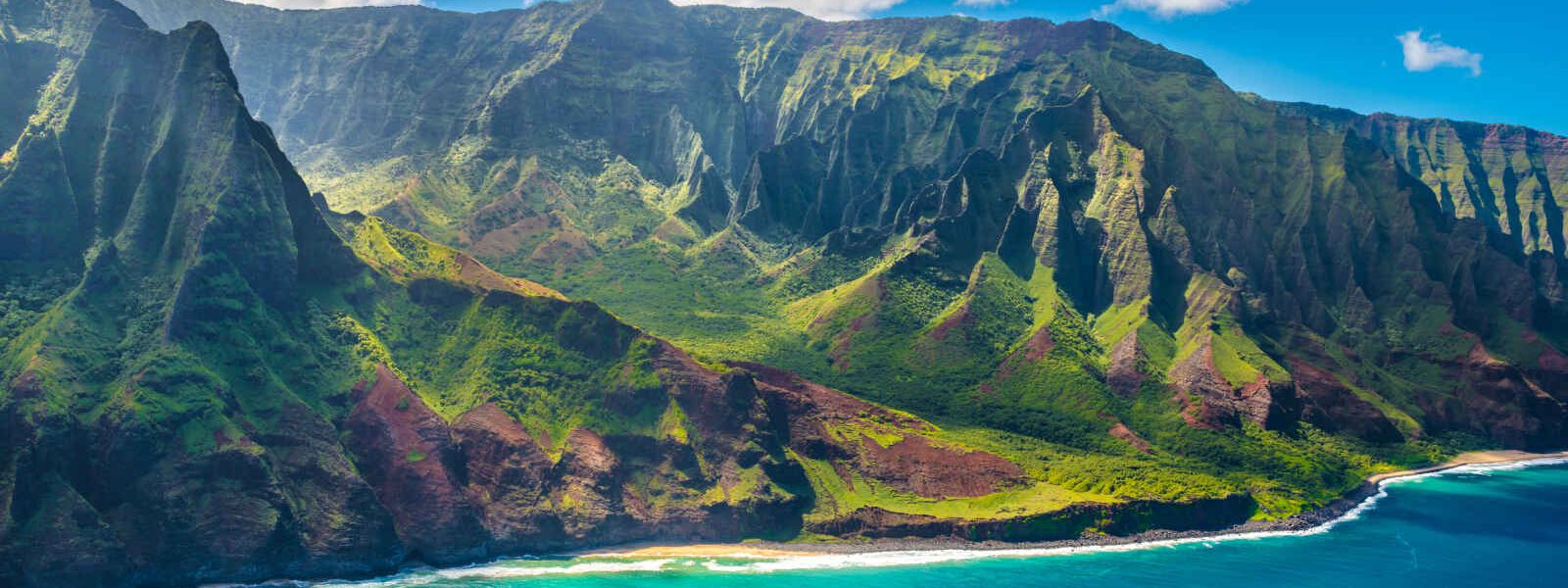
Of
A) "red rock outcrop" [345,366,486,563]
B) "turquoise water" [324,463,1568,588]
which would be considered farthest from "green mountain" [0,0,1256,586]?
"turquoise water" [324,463,1568,588]

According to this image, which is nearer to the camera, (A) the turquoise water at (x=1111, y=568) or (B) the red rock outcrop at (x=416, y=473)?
(B) the red rock outcrop at (x=416, y=473)

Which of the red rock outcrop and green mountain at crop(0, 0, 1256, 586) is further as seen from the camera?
the red rock outcrop

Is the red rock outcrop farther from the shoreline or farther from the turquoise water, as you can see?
the shoreline

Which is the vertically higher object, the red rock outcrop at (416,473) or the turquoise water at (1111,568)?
the red rock outcrop at (416,473)

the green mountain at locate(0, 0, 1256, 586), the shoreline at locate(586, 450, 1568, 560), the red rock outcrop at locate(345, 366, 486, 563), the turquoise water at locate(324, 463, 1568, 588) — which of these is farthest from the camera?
the shoreline at locate(586, 450, 1568, 560)

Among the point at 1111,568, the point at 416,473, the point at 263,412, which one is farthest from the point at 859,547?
the point at 263,412

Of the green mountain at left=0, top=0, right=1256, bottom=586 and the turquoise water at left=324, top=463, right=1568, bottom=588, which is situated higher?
the green mountain at left=0, top=0, right=1256, bottom=586

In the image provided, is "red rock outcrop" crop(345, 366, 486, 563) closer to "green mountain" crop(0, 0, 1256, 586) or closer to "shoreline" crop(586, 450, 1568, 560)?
"green mountain" crop(0, 0, 1256, 586)

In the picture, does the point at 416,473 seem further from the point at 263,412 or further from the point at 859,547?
the point at 859,547

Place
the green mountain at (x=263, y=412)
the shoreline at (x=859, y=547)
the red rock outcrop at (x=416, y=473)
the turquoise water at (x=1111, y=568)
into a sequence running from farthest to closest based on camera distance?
1. the shoreline at (x=859, y=547)
2. the turquoise water at (x=1111, y=568)
3. the red rock outcrop at (x=416, y=473)
4. the green mountain at (x=263, y=412)

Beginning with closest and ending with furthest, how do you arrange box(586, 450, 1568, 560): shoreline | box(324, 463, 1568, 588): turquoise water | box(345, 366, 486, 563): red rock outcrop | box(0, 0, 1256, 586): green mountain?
1. box(0, 0, 1256, 586): green mountain
2. box(345, 366, 486, 563): red rock outcrop
3. box(324, 463, 1568, 588): turquoise water
4. box(586, 450, 1568, 560): shoreline

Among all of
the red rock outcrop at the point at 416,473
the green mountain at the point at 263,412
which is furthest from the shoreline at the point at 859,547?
the red rock outcrop at the point at 416,473

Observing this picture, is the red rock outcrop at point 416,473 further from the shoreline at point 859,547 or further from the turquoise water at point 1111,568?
the shoreline at point 859,547
